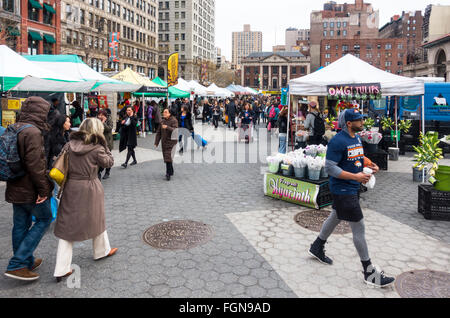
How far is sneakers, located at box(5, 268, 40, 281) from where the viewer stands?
12.6 feet

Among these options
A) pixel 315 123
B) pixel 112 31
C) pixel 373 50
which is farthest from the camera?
pixel 373 50

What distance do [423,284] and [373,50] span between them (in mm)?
112801

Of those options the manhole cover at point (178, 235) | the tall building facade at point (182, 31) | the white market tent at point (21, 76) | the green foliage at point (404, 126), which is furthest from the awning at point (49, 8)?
the tall building facade at point (182, 31)

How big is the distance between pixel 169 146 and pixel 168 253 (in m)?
4.77

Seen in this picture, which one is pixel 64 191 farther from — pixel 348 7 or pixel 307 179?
pixel 348 7

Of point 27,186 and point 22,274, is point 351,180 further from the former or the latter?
A: point 22,274

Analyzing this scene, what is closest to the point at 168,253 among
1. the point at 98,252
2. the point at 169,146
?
the point at 98,252

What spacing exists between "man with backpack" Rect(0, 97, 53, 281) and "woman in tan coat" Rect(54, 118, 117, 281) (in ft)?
0.75

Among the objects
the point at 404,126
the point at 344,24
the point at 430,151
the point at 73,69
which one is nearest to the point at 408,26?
Answer: the point at 344,24

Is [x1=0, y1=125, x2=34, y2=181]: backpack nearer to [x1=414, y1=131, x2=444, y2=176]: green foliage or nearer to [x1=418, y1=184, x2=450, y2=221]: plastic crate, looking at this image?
[x1=418, y1=184, x2=450, y2=221]: plastic crate

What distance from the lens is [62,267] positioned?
392 centimetres

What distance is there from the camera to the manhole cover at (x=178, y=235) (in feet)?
16.6

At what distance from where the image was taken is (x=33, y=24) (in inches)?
1630

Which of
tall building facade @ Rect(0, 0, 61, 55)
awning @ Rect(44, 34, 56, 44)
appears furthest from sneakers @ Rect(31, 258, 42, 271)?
awning @ Rect(44, 34, 56, 44)
